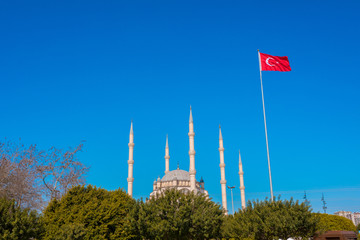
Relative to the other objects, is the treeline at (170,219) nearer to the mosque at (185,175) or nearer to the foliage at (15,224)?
the foliage at (15,224)

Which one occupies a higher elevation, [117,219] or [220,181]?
[220,181]

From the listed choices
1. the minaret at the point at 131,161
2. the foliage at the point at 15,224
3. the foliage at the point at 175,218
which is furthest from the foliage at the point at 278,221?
the minaret at the point at 131,161

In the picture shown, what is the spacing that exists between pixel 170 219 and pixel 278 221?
8613 mm

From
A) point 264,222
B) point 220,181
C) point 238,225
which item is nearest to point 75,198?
point 238,225

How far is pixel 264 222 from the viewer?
26.9 metres

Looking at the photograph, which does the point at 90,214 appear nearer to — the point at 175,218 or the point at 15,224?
A: the point at 175,218

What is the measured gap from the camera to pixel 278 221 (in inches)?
1012

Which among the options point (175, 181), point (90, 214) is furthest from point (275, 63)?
point (175, 181)

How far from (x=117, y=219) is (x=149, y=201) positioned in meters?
3.66


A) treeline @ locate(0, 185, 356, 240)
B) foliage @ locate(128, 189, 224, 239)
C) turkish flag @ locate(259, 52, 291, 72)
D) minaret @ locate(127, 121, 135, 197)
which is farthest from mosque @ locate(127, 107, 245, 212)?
turkish flag @ locate(259, 52, 291, 72)

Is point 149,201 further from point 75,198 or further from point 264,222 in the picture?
point 264,222

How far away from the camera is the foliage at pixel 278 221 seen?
2582 centimetres

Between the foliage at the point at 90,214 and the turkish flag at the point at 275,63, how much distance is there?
18.3 m

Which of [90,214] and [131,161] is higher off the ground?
[131,161]
